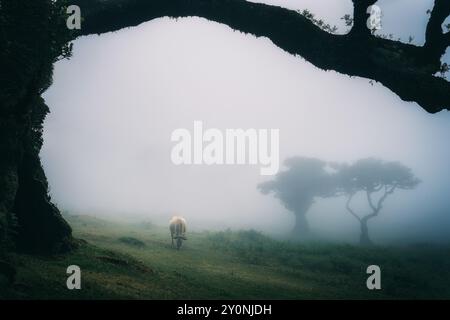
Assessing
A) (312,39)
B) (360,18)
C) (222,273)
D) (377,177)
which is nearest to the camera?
(360,18)

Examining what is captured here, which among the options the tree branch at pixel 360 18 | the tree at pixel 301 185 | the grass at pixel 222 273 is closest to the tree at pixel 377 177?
the tree at pixel 301 185

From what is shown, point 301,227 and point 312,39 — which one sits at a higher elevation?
point 312,39

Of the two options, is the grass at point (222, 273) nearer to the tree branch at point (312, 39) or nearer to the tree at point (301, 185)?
the tree branch at point (312, 39)

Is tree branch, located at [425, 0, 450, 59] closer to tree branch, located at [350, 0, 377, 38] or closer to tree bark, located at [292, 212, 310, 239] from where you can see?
tree branch, located at [350, 0, 377, 38]

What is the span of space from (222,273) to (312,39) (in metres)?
10.3

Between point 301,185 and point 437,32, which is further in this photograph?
point 301,185

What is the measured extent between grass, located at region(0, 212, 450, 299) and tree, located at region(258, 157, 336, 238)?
3468cm

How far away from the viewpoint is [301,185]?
65.6 meters

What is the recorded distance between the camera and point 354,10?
471 inches

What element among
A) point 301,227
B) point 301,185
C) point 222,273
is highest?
Answer: point 301,185

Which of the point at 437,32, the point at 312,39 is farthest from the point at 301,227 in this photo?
the point at 437,32

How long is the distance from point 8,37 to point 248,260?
55.0 feet

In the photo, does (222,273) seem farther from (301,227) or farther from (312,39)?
(301,227)
